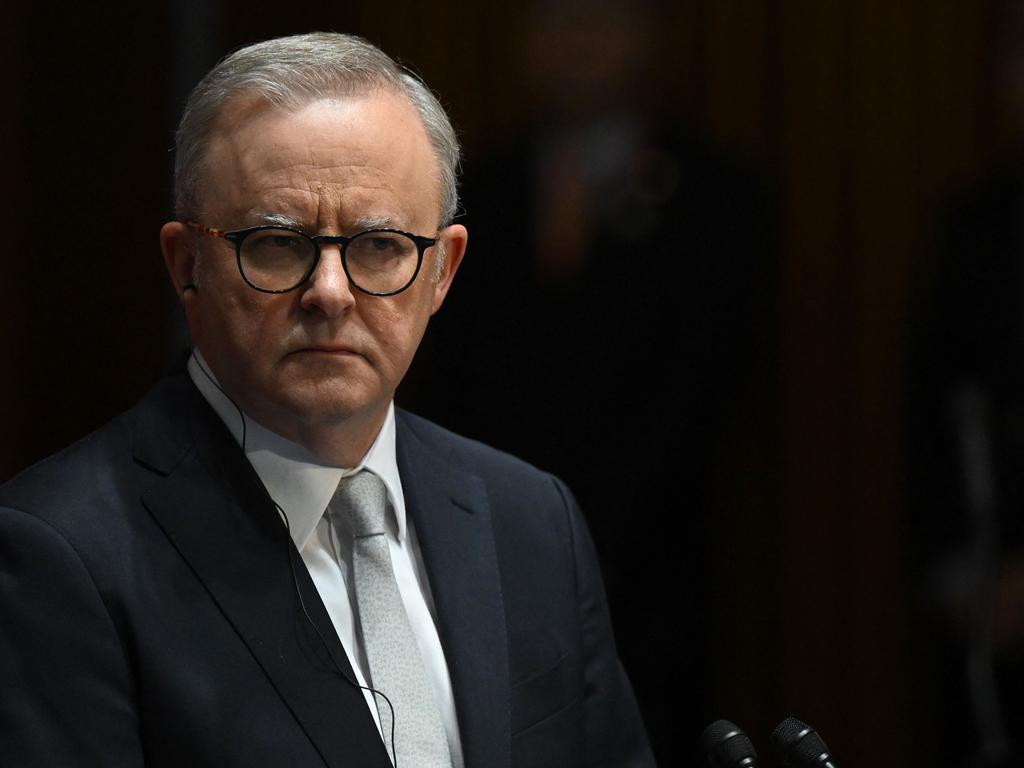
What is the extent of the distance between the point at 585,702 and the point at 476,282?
4.22ft

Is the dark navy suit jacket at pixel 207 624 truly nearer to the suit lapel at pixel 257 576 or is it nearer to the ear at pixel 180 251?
the suit lapel at pixel 257 576

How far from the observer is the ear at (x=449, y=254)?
A: 181 centimetres

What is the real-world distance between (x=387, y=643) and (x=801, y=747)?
47cm

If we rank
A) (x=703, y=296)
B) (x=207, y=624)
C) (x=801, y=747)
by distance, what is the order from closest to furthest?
(x=801, y=747) → (x=207, y=624) → (x=703, y=296)

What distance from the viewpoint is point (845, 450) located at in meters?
3.34

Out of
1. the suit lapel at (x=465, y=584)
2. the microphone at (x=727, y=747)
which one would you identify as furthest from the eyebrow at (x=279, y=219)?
the microphone at (x=727, y=747)

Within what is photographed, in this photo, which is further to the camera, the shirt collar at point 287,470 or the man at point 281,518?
the shirt collar at point 287,470

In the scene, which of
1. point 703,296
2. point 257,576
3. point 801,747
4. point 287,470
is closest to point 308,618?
point 257,576

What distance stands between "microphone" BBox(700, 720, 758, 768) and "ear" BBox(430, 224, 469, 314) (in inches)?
23.7

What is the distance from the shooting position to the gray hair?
1.63m

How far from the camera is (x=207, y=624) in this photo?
1566 mm

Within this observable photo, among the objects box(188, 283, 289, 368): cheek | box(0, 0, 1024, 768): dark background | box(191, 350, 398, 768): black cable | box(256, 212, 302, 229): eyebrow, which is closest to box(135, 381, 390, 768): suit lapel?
box(191, 350, 398, 768): black cable

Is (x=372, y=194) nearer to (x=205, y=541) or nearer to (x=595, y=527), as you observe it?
(x=205, y=541)

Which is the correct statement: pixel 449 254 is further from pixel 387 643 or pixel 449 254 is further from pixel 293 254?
pixel 387 643
